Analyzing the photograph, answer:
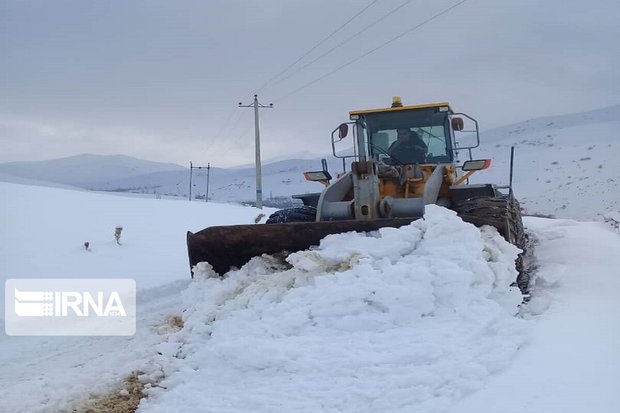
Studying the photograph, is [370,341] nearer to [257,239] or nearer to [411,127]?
[257,239]

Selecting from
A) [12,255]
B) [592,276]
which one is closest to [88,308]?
[12,255]

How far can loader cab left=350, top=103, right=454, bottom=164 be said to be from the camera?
317 inches

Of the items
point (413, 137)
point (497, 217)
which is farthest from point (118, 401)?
point (413, 137)

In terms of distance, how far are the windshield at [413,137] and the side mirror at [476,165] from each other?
62 centimetres

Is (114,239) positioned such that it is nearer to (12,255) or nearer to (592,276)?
(12,255)

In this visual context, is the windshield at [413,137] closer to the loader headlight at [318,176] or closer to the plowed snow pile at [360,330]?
the loader headlight at [318,176]

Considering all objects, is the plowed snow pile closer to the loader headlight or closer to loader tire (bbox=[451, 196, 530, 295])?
loader tire (bbox=[451, 196, 530, 295])

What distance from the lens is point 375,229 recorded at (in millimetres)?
5445

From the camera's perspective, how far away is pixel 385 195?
286 inches

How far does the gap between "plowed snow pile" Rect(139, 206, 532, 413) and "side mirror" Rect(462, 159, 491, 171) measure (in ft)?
6.96

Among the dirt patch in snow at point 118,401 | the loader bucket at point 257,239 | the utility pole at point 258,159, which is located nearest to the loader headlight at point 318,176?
the loader bucket at point 257,239

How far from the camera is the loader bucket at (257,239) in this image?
5543mm

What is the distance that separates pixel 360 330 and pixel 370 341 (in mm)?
173

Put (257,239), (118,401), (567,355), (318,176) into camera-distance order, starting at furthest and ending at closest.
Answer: (318,176) → (257,239) → (118,401) → (567,355)
